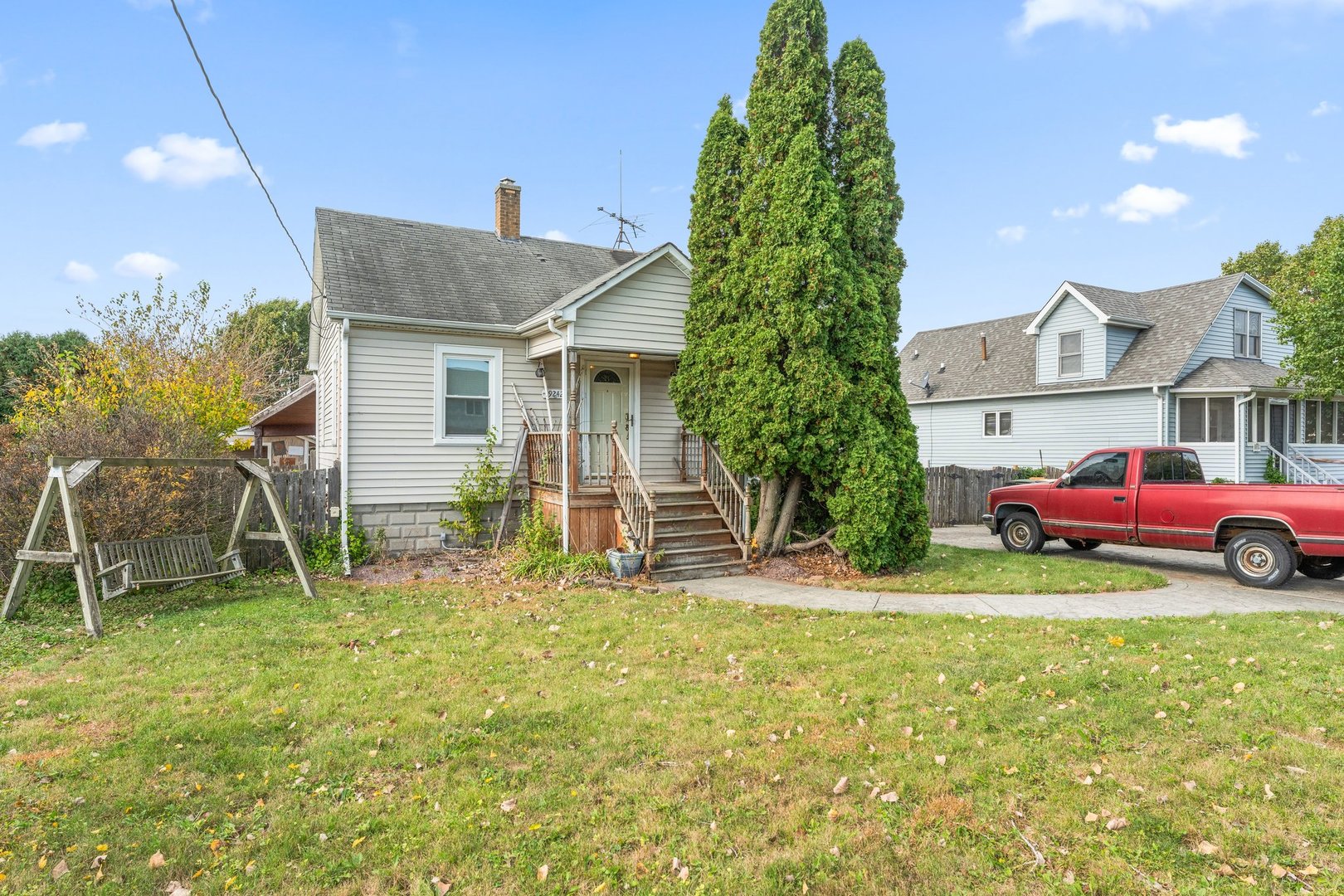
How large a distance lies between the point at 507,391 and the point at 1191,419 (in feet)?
62.1

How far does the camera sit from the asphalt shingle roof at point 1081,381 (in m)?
19.3

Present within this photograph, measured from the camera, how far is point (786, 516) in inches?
419

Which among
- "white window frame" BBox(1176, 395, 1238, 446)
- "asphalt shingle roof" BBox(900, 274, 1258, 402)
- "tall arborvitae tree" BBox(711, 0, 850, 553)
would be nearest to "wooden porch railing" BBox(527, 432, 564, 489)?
"tall arborvitae tree" BBox(711, 0, 850, 553)

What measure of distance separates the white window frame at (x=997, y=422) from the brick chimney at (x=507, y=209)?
17251 mm

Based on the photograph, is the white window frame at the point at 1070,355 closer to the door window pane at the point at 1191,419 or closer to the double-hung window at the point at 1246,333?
the door window pane at the point at 1191,419

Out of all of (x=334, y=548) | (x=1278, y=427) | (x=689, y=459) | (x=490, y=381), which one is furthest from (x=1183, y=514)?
(x=1278, y=427)

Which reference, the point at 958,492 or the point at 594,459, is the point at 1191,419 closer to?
the point at 958,492

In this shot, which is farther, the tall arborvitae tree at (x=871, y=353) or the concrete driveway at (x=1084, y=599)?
the tall arborvitae tree at (x=871, y=353)

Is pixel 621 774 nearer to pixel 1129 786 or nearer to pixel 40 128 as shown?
pixel 1129 786

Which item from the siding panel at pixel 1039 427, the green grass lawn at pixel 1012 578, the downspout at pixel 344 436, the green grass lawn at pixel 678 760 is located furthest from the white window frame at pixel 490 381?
the siding panel at pixel 1039 427

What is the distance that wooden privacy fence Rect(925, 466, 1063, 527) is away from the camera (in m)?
17.1

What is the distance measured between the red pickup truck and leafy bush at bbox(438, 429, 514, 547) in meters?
9.09

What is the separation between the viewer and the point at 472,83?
13008 mm

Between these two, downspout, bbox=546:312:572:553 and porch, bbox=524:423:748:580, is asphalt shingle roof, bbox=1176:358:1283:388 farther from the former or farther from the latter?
downspout, bbox=546:312:572:553
